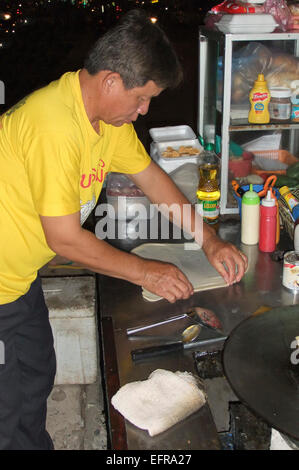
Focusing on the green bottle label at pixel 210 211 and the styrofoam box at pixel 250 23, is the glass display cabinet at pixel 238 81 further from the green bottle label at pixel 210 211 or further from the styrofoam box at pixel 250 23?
the green bottle label at pixel 210 211

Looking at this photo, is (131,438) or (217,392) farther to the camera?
(217,392)

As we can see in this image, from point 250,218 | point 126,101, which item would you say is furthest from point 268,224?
point 126,101

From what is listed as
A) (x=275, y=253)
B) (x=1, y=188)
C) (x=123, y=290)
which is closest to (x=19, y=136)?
Result: (x=1, y=188)

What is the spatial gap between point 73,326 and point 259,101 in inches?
57.6

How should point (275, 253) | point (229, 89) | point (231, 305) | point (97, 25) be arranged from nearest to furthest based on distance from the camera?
point (231, 305) → point (275, 253) → point (229, 89) → point (97, 25)

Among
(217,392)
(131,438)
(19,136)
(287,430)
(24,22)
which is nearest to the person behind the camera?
(287,430)

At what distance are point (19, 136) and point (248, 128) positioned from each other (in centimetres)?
137

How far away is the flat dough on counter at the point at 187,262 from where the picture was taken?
1753mm

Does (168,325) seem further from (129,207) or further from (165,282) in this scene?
(129,207)

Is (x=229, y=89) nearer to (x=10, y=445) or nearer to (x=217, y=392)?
(x=217, y=392)

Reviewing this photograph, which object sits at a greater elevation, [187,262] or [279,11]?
[279,11]

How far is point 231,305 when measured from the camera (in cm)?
165

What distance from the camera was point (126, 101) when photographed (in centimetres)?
144

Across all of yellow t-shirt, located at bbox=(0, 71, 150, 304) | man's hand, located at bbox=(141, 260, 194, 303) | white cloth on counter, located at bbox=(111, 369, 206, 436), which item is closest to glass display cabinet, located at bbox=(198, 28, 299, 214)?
yellow t-shirt, located at bbox=(0, 71, 150, 304)
